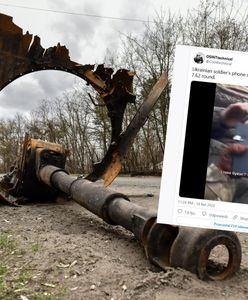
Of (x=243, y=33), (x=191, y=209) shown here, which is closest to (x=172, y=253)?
(x=191, y=209)

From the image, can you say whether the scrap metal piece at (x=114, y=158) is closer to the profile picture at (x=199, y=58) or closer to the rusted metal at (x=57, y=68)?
the rusted metal at (x=57, y=68)

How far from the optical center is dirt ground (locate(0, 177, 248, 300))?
3410mm

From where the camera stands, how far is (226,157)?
276 centimetres

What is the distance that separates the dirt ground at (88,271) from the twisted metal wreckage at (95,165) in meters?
0.27

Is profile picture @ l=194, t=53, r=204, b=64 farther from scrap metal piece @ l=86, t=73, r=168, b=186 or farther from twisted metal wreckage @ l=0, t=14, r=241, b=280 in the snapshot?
scrap metal piece @ l=86, t=73, r=168, b=186

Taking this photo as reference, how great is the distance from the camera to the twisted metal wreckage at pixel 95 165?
425 cm

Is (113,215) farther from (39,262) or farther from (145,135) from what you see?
(145,135)

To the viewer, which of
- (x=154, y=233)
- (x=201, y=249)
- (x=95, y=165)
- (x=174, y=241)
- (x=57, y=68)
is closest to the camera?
(x=201, y=249)

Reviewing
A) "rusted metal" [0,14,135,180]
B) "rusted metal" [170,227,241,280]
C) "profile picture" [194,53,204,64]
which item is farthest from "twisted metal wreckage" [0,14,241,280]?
"profile picture" [194,53,204,64]

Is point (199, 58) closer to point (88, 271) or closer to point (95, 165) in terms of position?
point (88, 271)
